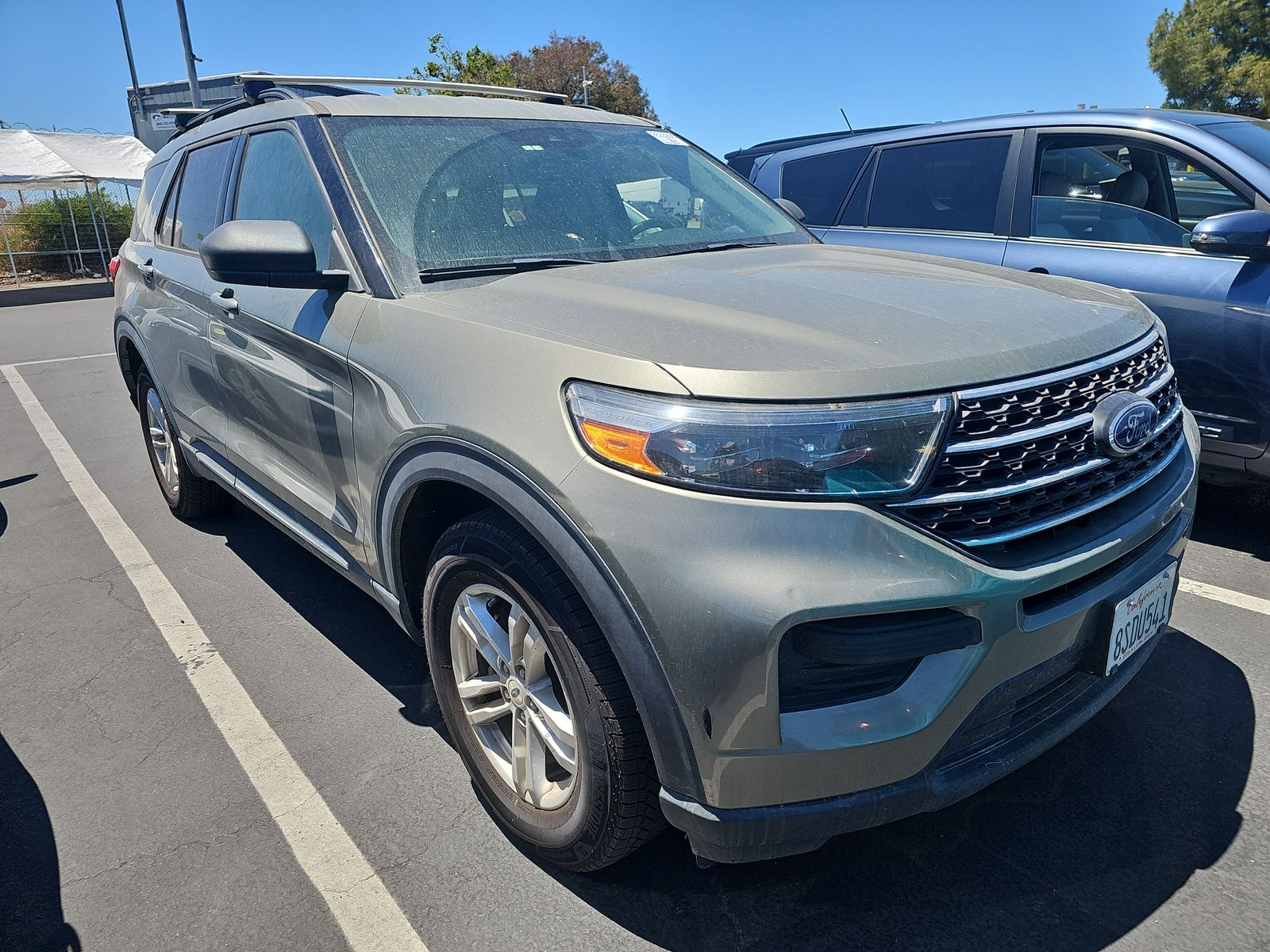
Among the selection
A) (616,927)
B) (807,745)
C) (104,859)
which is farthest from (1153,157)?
(104,859)

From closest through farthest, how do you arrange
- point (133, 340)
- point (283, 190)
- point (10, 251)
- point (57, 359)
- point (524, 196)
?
1. point (524, 196)
2. point (283, 190)
3. point (133, 340)
4. point (57, 359)
5. point (10, 251)

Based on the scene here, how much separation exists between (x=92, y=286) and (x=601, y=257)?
68.8 ft

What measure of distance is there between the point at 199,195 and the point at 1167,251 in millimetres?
4255

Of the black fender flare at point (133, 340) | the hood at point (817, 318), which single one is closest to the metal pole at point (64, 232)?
the black fender flare at point (133, 340)

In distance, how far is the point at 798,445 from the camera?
5.45 feet

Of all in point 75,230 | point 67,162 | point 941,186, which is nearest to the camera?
point 941,186

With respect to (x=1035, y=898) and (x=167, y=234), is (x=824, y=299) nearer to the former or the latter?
(x=1035, y=898)

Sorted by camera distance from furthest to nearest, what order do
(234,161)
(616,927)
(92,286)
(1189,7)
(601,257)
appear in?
(1189,7) < (92,286) < (234,161) < (601,257) < (616,927)

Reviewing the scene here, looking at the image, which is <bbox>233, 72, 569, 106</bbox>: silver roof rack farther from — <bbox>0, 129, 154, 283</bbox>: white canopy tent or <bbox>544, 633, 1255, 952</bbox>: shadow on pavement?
<bbox>0, 129, 154, 283</bbox>: white canopy tent

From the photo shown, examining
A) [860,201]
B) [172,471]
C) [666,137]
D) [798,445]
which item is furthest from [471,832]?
[860,201]

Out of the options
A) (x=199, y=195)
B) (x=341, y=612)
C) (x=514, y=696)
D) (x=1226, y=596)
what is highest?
(x=199, y=195)

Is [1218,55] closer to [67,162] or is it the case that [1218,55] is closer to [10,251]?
[67,162]

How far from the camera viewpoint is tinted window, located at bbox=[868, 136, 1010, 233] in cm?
472

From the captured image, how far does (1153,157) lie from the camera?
4227mm
